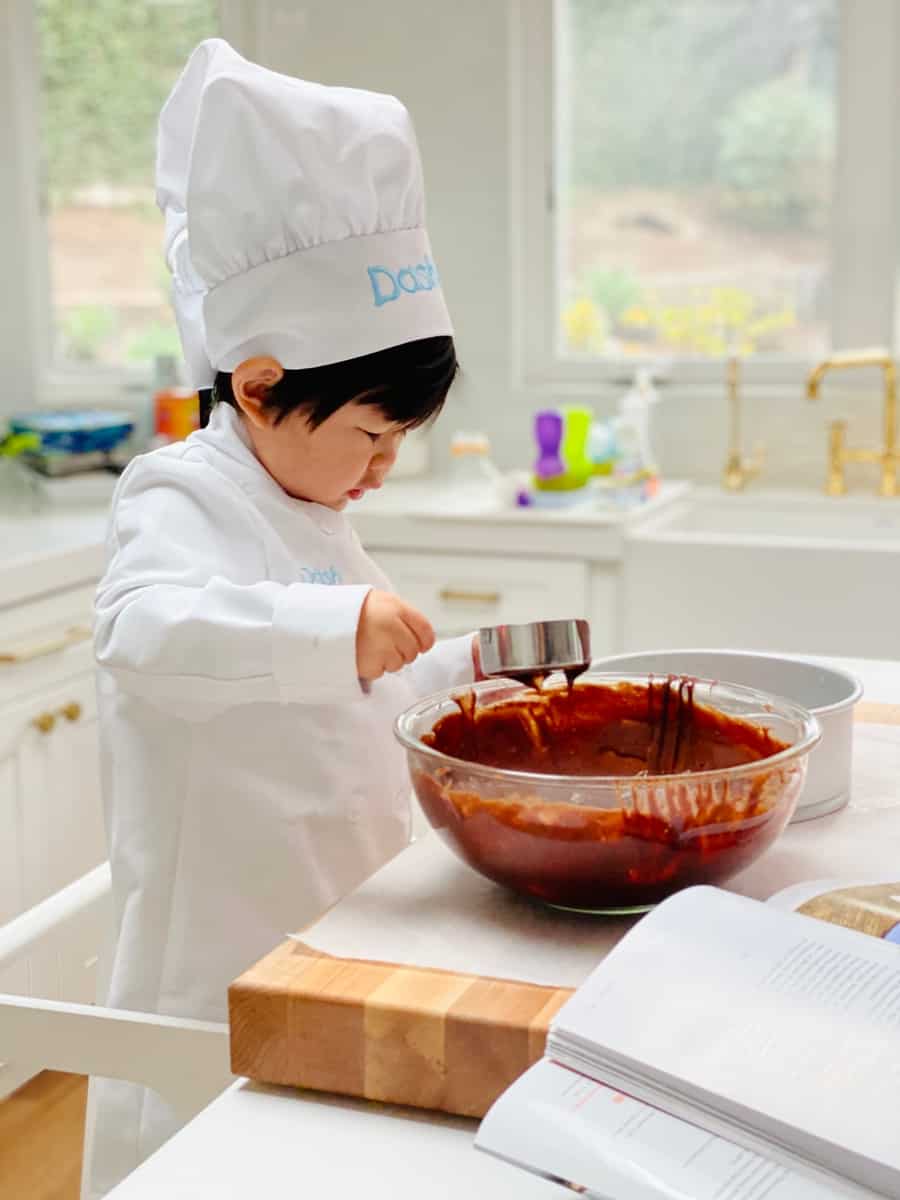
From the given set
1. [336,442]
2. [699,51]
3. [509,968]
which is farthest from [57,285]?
[509,968]

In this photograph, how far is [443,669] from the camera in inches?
49.3

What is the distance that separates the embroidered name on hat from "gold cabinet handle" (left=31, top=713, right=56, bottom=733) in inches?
54.9

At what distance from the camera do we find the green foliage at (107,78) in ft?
11.2

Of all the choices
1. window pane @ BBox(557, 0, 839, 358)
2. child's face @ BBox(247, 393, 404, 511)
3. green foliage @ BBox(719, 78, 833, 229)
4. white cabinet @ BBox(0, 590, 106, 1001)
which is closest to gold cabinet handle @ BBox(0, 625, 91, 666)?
white cabinet @ BBox(0, 590, 106, 1001)

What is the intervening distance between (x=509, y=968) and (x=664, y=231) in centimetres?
257

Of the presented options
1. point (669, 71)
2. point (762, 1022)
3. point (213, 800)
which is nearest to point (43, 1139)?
point (213, 800)

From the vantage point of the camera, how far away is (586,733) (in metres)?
1.06

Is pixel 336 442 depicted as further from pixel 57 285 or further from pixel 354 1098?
pixel 57 285

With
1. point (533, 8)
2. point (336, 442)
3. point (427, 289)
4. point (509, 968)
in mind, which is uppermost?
point (533, 8)

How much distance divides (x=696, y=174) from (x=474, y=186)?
1.50 feet

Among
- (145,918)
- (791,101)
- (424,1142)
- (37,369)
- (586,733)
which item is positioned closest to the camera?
(424,1142)

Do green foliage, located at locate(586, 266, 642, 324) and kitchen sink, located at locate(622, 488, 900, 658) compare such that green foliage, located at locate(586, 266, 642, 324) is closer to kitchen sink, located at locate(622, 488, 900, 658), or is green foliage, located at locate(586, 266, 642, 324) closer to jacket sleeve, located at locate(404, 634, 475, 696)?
kitchen sink, located at locate(622, 488, 900, 658)

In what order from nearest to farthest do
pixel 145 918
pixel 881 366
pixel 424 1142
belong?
pixel 424 1142
pixel 145 918
pixel 881 366

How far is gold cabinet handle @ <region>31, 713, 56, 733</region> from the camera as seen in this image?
7.69 ft
